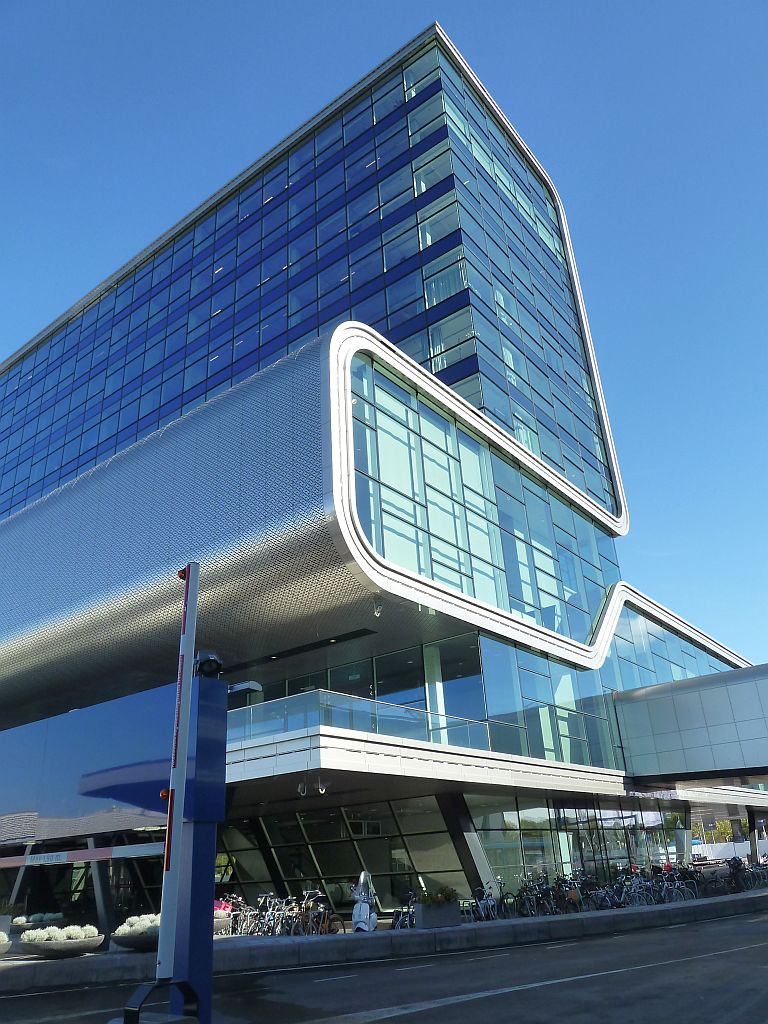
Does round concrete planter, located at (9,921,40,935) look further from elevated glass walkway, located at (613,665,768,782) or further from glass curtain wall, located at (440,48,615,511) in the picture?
elevated glass walkway, located at (613,665,768,782)

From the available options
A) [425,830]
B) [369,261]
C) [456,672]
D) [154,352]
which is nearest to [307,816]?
[425,830]

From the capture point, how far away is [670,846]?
36438mm

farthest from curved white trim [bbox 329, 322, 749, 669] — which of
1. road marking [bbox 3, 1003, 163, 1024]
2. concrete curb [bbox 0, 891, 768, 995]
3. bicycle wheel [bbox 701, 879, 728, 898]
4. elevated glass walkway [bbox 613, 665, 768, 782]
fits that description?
bicycle wheel [bbox 701, 879, 728, 898]

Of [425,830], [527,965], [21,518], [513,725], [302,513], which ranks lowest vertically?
[527,965]

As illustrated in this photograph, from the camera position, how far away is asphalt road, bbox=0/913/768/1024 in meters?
9.96

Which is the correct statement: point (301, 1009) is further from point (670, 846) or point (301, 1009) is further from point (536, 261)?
point (536, 261)

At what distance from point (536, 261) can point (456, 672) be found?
2766 centimetres

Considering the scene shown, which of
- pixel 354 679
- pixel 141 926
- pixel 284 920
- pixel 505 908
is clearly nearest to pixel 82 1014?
pixel 141 926

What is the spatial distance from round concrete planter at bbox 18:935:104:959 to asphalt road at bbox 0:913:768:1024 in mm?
3151

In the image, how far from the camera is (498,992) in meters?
11.9

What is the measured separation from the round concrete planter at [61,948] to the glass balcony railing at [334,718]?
5038 mm

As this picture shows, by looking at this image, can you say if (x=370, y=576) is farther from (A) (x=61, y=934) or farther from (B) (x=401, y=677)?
(A) (x=61, y=934)

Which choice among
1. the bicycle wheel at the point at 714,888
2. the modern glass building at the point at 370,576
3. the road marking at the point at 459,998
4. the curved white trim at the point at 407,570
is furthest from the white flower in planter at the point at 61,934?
the bicycle wheel at the point at 714,888

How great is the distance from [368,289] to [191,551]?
18740 millimetres
